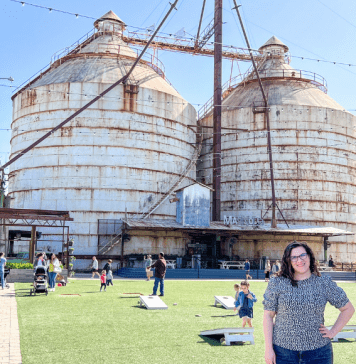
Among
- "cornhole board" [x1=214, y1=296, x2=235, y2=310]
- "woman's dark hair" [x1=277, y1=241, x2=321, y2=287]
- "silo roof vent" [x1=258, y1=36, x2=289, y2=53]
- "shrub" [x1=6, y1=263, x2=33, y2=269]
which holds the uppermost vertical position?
"silo roof vent" [x1=258, y1=36, x2=289, y2=53]

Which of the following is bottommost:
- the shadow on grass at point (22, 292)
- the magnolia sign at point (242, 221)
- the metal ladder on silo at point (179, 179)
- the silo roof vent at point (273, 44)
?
the shadow on grass at point (22, 292)

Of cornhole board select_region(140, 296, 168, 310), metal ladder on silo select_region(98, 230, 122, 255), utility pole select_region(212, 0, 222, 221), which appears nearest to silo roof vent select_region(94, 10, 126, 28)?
utility pole select_region(212, 0, 222, 221)

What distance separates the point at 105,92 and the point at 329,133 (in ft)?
71.1

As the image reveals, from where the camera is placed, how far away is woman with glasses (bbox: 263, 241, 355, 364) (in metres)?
4.24

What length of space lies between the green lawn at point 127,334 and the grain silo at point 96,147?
72.7ft

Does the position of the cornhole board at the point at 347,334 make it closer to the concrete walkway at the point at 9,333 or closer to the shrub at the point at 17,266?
the concrete walkway at the point at 9,333

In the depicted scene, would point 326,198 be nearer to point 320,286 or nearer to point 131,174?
point 131,174

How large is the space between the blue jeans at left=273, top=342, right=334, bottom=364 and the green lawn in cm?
356

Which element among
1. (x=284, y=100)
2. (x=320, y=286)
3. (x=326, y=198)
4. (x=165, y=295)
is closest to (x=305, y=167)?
(x=326, y=198)

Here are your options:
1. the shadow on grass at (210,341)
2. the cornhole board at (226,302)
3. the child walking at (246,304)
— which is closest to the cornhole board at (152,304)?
the cornhole board at (226,302)

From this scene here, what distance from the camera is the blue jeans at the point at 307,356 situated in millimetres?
4211

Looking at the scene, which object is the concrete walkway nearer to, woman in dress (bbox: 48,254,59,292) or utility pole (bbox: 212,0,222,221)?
woman in dress (bbox: 48,254,59,292)

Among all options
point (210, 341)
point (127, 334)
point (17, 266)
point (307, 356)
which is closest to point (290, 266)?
point (307, 356)

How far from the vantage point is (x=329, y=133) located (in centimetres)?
4384
